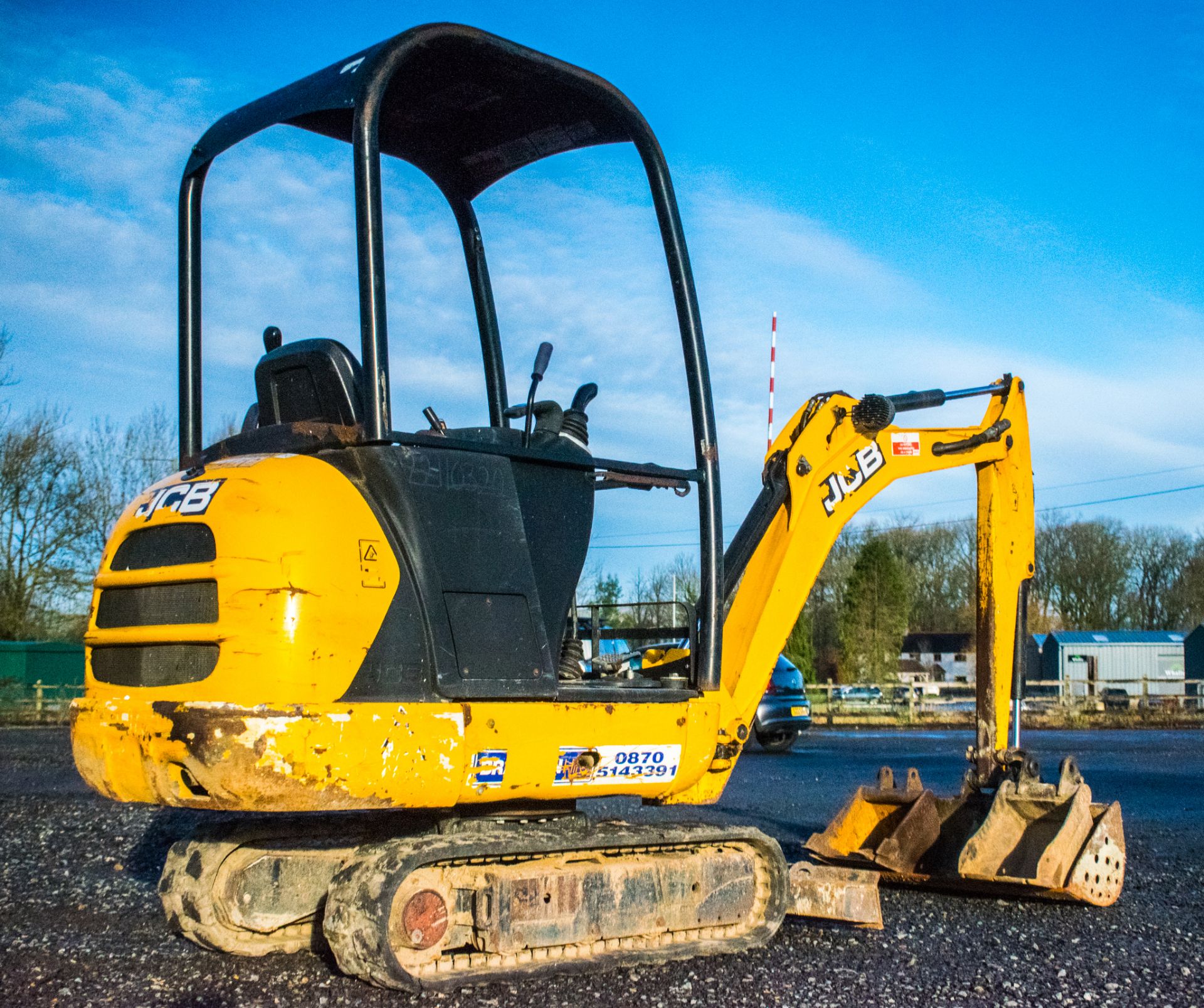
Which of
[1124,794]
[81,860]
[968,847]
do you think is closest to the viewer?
[968,847]

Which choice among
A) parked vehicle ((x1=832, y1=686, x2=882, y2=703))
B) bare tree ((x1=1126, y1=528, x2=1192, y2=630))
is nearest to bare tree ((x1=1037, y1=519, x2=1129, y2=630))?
bare tree ((x1=1126, y1=528, x2=1192, y2=630))

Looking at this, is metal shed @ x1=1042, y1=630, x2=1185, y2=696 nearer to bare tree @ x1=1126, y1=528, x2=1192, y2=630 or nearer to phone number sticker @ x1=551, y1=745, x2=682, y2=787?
bare tree @ x1=1126, y1=528, x2=1192, y2=630

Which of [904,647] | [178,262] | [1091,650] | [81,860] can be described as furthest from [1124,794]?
[904,647]

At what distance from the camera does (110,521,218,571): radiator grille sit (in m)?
4.08

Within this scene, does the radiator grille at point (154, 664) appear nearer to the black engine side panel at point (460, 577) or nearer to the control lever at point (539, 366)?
the black engine side panel at point (460, 577)

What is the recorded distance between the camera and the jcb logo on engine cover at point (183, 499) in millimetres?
4145

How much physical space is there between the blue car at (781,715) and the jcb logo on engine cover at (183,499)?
1231 cm

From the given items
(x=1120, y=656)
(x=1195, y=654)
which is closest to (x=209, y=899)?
(x=1120, y=656)

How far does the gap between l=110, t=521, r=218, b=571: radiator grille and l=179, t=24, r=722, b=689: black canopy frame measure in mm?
580

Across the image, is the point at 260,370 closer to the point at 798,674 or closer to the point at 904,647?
the point at 798,674

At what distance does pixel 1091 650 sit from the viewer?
55.3 metres

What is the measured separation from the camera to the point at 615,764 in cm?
457

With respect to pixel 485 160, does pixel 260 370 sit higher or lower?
lower

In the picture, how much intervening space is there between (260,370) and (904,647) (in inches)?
3111
